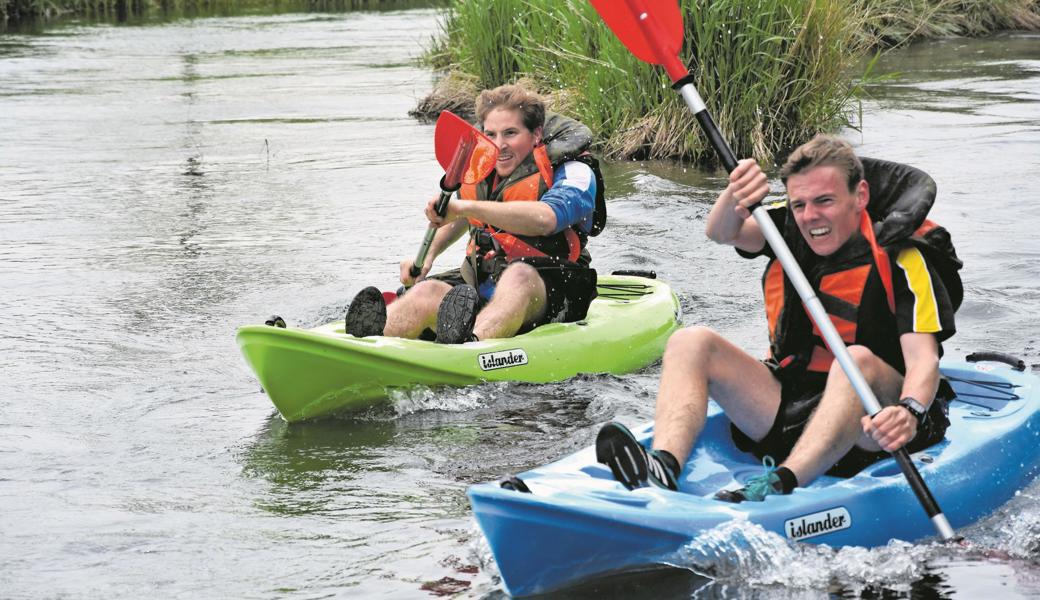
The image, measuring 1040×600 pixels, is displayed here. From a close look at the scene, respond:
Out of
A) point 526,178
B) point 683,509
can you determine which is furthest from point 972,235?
point 683,509

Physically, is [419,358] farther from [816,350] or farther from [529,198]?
[816,350]

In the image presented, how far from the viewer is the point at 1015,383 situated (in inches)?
163

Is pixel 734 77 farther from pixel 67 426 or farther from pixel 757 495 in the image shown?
pixel 757 495

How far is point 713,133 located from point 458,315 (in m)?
1.66

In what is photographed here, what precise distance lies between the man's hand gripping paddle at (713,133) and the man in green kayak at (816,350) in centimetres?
7

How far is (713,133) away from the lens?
3.65 m

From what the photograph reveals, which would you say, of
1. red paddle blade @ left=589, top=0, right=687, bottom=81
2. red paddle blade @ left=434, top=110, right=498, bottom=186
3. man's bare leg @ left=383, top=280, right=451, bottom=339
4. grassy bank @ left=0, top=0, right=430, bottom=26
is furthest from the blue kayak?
grassy bank @ left=0, top=0, right=430, bottom=26

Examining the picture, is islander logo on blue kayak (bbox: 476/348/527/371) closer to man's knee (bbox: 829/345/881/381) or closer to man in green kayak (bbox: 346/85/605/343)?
man in green kayak (bbox: 346/85/605/343)

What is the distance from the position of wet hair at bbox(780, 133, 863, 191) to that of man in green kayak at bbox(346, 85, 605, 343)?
5.26ft

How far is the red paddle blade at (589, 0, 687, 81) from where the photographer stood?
3.95 metres

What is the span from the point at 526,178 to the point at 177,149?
727 centimetres

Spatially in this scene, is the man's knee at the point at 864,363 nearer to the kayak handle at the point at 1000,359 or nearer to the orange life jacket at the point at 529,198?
the kayak handle at the point at 1000,359

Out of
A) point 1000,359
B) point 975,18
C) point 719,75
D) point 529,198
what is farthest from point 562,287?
point 975,18

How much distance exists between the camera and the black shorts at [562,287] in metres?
5.35
